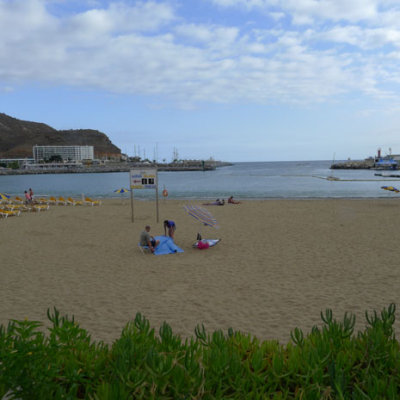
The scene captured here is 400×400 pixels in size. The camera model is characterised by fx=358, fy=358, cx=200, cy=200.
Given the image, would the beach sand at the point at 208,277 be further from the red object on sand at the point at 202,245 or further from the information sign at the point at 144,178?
the information sign at the point at 144,178

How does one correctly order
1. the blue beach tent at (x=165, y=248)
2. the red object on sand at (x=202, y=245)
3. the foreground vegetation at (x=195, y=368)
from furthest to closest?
1. the red object on sand at (x=202, y=245)
2. the blue beach tent at (x=165, y=248)
3. the foreground vegetation at (x=195, y=368)

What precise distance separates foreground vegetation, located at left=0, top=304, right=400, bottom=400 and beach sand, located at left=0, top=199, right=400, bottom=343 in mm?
1918

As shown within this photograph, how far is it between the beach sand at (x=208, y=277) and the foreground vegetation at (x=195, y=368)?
192cm

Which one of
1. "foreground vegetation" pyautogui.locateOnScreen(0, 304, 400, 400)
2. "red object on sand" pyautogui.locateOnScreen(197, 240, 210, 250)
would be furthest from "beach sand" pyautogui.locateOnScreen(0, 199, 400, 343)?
"foreground vegetation" pyautogui.locateOnScreen(0, 304, 400, 400)

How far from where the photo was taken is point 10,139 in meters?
197

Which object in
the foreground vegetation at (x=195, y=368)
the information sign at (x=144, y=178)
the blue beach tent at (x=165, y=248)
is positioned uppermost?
the information sign at (x=144, y=178)

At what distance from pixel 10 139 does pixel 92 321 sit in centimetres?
22038

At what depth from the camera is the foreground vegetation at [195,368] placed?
2160 millimetres

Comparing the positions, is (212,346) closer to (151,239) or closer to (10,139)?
(151,239)

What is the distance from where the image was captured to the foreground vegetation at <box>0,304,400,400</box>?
2.16 m

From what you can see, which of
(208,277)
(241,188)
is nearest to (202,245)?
(208,277)

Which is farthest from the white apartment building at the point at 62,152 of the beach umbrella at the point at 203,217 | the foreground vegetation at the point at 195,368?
the foreground vegetation at the point at 195,368

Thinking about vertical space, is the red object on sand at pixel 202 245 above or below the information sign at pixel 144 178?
below

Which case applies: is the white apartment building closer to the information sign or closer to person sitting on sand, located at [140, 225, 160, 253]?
the information sign
